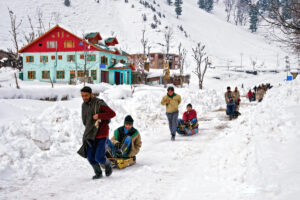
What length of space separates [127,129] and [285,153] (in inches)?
151

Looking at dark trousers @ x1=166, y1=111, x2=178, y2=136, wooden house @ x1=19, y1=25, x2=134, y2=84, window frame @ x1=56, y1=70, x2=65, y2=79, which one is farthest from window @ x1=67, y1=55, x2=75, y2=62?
dark trousers @ x1=166, y1=111, x2=178, y2=136

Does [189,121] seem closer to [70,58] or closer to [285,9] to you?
[285,9]

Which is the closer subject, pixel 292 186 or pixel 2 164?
pixel 292 186

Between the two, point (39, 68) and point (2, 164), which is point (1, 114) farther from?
point (39, 68)

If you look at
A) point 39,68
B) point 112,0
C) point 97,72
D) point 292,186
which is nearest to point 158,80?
point 97,72

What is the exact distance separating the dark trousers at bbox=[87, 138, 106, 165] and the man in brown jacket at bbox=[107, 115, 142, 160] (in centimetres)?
114

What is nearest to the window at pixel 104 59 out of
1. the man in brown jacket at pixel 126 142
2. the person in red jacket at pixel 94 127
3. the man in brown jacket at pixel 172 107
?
the man in brown jacket at pixel 172 107

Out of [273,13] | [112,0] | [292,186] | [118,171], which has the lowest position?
[118,171]

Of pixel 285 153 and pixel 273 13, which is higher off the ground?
pixel 273 13

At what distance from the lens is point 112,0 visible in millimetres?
121750

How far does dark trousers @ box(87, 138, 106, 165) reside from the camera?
534 cm

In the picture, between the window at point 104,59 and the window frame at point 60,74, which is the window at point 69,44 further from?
the window at point 104,59

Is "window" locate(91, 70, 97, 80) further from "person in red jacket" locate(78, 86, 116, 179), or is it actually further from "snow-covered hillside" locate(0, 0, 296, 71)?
"snow-covered hillside" locate(0, 0, 296, 71)

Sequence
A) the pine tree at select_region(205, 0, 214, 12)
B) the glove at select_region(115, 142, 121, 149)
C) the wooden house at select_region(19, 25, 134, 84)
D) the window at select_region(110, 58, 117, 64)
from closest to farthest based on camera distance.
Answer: the glove at select_region(115, 142, 121, 149) < the wooden house at select_region(19, 25, 134, 84) < the window at select_region(110, 58, 117, 64) < the pine tree at select_region(205, 0, 214, 12)
